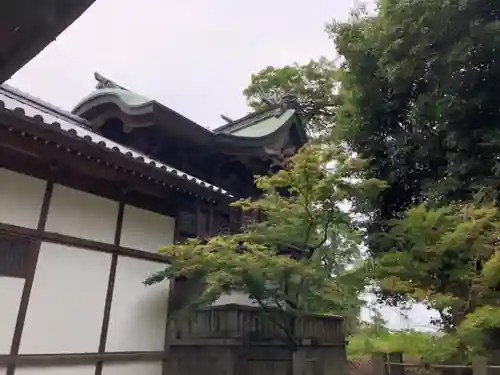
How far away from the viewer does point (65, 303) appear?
17.1 feet

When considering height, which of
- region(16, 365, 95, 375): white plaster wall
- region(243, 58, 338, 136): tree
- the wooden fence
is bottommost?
region(16, 365, 95, 375): white plaster wall

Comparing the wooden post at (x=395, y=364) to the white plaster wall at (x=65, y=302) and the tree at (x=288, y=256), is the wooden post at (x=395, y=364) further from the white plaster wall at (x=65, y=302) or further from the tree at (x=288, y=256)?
the white plaster wall at (x=65, y=302)

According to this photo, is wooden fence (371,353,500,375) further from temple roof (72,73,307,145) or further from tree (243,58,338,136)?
tree (243,58,338,136)

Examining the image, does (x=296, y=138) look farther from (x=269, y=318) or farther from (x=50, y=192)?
(x=50, y=192)

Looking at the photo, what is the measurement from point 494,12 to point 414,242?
197 inches

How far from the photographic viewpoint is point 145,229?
21.4 ft

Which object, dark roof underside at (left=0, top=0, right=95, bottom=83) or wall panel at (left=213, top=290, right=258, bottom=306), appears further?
wall panel at (left=213, top=290, right=258, bottom=306)

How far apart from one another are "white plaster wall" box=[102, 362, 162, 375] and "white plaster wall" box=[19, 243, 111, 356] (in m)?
0.36

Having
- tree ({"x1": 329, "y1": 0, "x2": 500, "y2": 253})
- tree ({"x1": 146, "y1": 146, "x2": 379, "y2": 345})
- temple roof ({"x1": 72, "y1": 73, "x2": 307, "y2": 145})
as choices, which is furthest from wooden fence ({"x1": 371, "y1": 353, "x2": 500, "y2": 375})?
temple roof ({"x1": 72, "y1": 73, "x2": 307, "y2": 145})

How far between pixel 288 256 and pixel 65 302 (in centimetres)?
288

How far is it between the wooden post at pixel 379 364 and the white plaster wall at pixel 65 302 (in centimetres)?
390

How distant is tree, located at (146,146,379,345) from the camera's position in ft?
17.9

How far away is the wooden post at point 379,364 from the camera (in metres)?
6.22

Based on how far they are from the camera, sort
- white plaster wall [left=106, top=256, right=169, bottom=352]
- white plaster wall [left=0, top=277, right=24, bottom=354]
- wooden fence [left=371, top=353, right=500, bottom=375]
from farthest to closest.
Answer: wooden fence [left=371, top=353, right=500, bottom=375] → white plaster wall [left=106, top=256, right=169, bottom=352] → white plaster wall [left=0, top=277, right=24, bottom=354]
